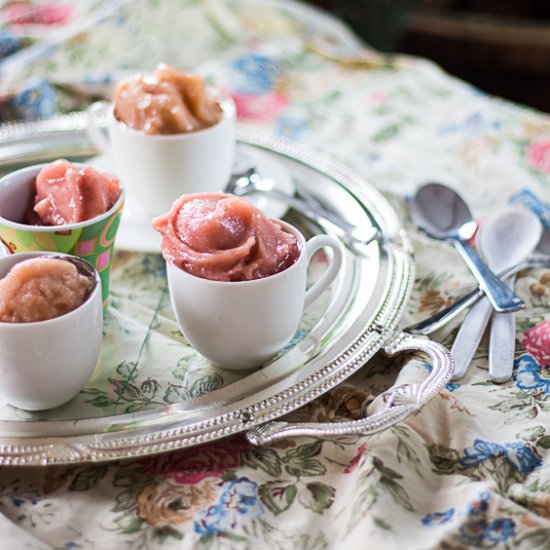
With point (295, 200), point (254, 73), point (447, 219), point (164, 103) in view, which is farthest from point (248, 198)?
point (254, 73)

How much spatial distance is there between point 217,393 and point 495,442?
0.29 metres

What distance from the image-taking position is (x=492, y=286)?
41.4 inches

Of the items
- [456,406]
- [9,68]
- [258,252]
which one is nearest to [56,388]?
[258,252]

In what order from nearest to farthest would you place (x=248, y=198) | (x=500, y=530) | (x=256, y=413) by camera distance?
1. (x=500, y=530)
2. (x=256, y=413)
3. (x=248, y=198)

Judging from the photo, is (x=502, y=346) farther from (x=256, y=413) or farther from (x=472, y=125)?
(x=472, y=125)

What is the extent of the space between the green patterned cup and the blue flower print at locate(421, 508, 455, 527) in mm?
472

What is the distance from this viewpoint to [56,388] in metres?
0.80

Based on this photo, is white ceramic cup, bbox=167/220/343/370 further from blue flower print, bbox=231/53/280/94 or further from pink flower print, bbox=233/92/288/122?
blue flower print, bbox=231/53/280/94

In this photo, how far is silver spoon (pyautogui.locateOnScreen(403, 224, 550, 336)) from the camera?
3.24ft

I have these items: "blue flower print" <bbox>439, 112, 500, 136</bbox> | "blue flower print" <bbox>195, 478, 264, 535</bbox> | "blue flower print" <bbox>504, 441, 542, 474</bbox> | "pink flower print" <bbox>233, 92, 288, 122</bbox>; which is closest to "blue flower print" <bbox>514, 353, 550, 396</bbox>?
"blue flower print" <bbox>504, 441, 542, 474</bbox>

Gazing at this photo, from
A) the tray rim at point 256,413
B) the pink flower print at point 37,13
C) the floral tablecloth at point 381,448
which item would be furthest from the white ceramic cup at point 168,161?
the pink flower print at point 37,13

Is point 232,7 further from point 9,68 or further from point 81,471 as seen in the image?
point 81,471

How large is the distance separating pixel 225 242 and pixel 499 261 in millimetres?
470

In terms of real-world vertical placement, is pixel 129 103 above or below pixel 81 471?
above
